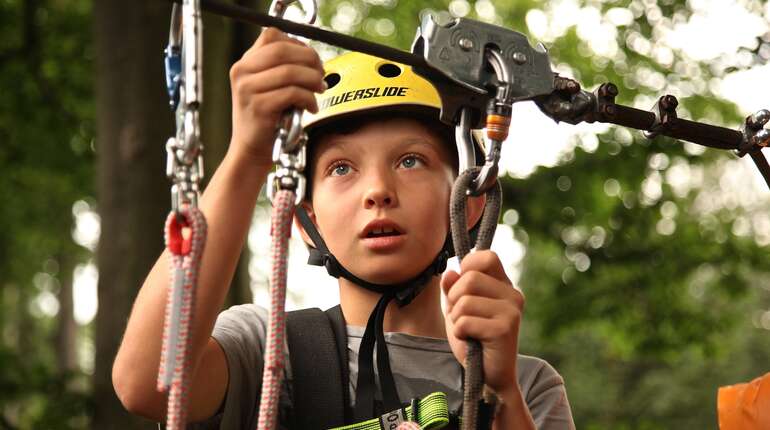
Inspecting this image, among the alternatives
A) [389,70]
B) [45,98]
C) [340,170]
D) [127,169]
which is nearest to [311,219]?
[340,170]

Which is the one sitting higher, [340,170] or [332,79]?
[332,79]

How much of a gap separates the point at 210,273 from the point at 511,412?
0.74 m

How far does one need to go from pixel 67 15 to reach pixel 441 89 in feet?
29.1

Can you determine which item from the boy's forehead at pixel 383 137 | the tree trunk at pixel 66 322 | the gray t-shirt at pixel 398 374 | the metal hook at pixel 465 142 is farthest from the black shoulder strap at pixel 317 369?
the tree trunk at pixel 66 322

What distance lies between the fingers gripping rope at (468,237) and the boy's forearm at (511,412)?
0.26m

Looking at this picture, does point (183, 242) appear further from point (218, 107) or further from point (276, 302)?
point (218, 107)

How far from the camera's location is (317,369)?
2.81 meters

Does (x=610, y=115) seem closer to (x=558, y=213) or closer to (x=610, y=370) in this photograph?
(x=558, y=213)

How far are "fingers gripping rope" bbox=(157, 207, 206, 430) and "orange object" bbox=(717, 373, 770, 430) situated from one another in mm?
1860

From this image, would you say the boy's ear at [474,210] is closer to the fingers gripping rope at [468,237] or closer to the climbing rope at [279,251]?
the fingers gripping rope at [468,237]

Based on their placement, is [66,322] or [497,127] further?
[66,322]

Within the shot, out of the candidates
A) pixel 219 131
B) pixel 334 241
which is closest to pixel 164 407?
pixel 334 241

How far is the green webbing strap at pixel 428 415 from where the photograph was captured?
8.63ft

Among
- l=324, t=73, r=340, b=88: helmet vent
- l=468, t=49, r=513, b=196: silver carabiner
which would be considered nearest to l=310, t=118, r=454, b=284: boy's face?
l=324, t=73, r=340, b=88: helmet vent
